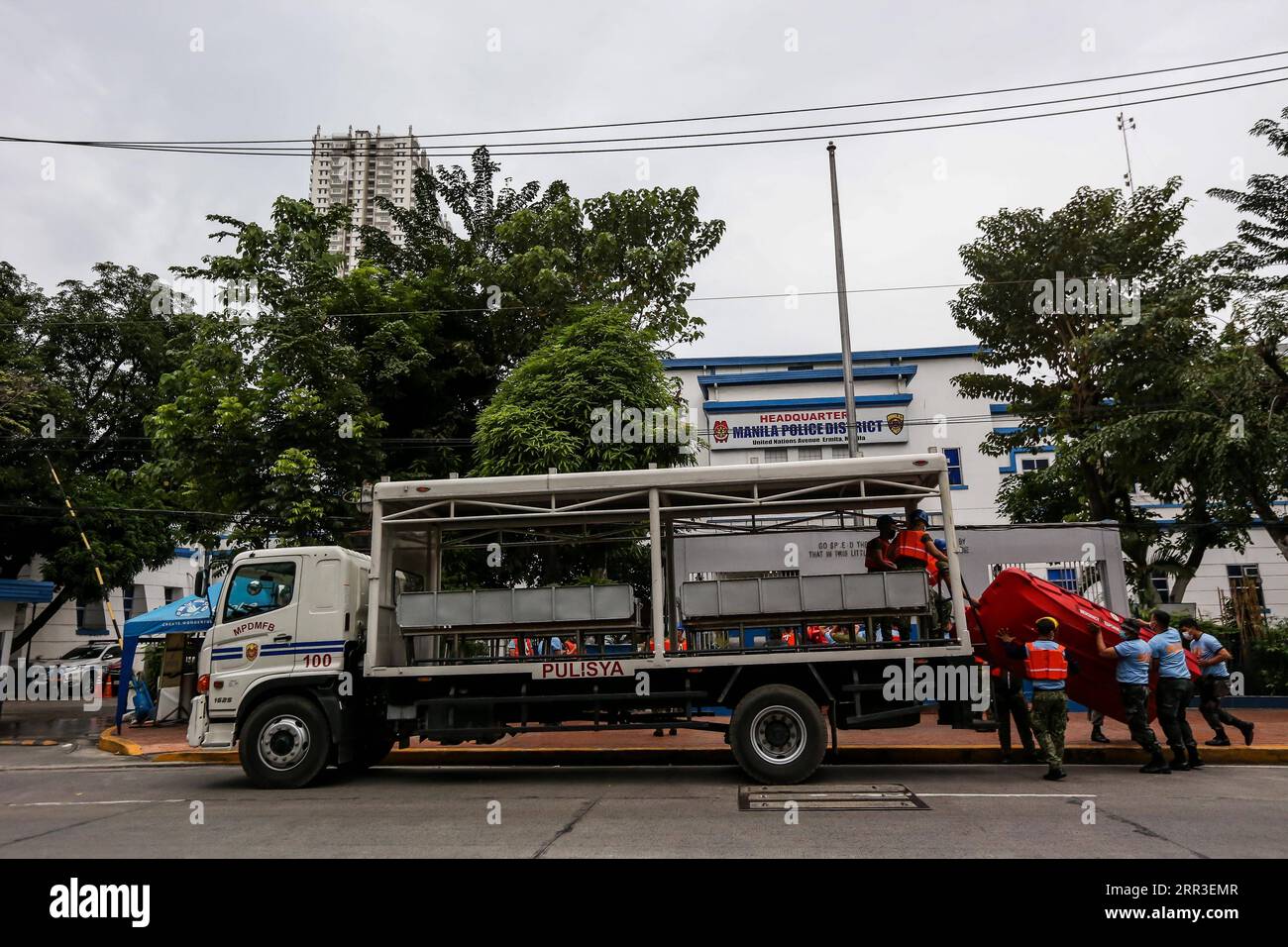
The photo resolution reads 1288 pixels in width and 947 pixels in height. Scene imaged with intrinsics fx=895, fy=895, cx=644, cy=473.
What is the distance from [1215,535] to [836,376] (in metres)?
17.4

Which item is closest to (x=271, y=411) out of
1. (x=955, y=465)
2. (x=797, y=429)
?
(x=797, y=429)

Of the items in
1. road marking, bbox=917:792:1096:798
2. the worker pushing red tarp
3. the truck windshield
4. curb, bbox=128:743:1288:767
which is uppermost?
the truck windshield

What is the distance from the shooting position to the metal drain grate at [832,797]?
779 centimetres

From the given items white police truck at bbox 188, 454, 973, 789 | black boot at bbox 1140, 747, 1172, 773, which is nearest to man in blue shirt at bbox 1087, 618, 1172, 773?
black boot at bbox 1140, 747, 1172, 773

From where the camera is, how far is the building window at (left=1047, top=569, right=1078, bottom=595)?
16.4m

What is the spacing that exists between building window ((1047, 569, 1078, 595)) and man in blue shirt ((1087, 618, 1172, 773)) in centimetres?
669

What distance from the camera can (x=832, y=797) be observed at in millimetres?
8203

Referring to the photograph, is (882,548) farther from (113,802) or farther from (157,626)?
(157,626)

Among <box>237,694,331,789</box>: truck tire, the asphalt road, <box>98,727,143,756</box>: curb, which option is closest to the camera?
the asphalt road

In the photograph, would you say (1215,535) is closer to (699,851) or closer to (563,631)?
(563,631)

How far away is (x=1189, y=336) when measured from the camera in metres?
16.7

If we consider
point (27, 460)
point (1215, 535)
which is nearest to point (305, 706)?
point (1215, 535)

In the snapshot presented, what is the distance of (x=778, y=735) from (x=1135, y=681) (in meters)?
3.97

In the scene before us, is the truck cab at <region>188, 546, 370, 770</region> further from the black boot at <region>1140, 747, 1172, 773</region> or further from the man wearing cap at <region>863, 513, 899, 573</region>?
the black boot at <region>1140, 747, 1172, 773</region>
